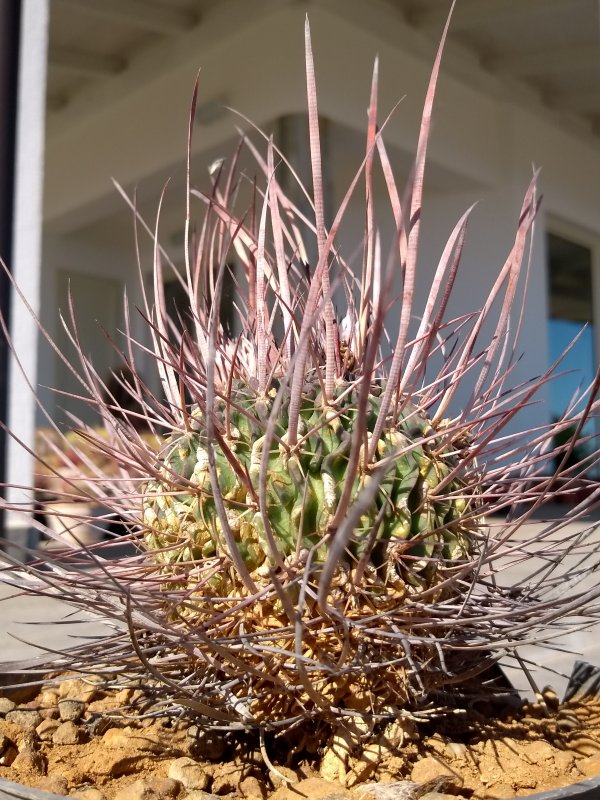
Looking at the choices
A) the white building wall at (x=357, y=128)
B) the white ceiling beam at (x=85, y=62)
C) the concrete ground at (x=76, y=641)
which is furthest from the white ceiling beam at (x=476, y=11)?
the concrete ground at (x=76, y=641)

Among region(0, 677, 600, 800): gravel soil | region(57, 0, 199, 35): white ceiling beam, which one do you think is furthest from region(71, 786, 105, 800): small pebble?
region(57, 0, 199, 35): white ceiling beam

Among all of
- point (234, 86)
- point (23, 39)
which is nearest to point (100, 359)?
point (234, 86)

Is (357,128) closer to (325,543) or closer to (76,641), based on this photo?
(76,641)

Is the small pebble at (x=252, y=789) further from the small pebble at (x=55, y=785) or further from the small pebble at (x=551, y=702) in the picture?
the small pebble at (x=551, y=702)

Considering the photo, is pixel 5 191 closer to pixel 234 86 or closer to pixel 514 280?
pixel 234 86

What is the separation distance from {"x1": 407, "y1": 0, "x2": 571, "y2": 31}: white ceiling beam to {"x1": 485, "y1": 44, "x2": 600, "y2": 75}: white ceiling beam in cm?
44

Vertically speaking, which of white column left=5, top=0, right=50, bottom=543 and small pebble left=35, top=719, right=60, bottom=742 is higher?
white column left=5, top=0, right=50, bottom=543

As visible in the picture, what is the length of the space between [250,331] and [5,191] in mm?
1930

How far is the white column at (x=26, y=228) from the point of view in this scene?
2.24 meters

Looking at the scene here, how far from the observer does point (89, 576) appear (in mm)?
459

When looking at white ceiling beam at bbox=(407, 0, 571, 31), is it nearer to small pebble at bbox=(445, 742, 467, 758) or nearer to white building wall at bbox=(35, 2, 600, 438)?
white building wall at bbox=(35, 2, 600, 438)

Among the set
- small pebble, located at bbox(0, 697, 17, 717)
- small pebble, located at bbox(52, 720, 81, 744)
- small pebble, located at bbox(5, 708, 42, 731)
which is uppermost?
small pebble, located at bbox(0, 697, 17, 717)

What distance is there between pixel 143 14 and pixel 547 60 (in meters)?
2.08

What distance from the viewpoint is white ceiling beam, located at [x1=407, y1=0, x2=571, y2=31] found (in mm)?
3678
